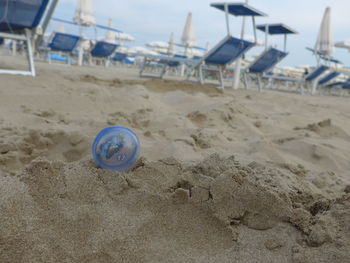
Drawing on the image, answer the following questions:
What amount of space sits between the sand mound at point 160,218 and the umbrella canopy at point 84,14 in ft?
37.7

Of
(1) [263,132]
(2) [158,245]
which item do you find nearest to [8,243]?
(2) [158,245]

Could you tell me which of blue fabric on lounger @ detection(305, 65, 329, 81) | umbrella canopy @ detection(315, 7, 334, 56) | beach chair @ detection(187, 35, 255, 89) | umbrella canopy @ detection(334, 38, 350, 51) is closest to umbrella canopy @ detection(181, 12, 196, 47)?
umbrella canopy @ detection(315, 7, 334, 56)

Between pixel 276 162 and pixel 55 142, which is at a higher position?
pixel 55 142

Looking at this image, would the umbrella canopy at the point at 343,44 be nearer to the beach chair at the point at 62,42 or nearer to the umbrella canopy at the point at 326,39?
the umbrella canopy at the point at 326,39

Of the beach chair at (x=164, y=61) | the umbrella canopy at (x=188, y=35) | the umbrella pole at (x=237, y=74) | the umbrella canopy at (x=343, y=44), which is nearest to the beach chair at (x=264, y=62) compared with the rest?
the umbrella pole at (x=237, y=74)

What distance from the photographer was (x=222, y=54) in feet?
21.6

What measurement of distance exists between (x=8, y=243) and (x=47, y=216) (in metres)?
0.13

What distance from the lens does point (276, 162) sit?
1.78 meters

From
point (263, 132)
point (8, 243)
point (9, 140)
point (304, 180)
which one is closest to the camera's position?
point (8, 243)

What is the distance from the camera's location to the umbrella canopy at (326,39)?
40.7 ft

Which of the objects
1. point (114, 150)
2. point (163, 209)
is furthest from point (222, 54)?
point (163, 209)

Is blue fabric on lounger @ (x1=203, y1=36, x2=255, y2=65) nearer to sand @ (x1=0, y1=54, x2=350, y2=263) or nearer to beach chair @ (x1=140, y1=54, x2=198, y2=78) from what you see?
beach chair @ (x1=140, y1=54, x2=198, y2=78)

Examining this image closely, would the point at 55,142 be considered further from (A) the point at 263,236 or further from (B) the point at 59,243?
(A) the point at 263,236

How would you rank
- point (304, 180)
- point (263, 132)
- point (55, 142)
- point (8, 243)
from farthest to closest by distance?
point (263, 132), point (55, 142), point (304, 180), point (8, 243)
